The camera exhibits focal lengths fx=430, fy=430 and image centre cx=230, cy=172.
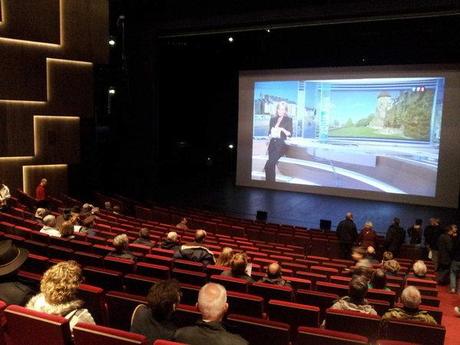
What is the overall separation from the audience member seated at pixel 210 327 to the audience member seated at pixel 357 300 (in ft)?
5.00

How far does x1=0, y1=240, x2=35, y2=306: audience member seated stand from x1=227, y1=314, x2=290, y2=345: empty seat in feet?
4.99

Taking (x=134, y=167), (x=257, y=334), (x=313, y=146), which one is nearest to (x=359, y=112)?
(x=313, y=146)

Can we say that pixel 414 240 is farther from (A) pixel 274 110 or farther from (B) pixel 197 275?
(A) pixel 274 110

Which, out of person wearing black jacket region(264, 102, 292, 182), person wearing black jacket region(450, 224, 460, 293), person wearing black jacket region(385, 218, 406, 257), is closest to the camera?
person wearing black jacket region(450, 224, 460, 293)

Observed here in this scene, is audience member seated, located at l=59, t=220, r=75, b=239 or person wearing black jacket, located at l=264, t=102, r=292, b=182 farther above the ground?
person wearing black jacket, located at l=264, t=102, r=292, b=182

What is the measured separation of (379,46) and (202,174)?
37.8 feet

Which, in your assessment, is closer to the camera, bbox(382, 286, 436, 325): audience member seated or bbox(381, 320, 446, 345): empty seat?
bbox(381, 320, 446, 345): empty seat

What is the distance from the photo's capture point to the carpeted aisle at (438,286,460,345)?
5.15 m

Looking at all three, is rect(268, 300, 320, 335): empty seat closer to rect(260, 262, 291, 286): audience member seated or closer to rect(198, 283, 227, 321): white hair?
rect(260, 262, 291, 286): audience member seated

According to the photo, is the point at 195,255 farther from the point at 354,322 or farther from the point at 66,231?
the point at 354,322

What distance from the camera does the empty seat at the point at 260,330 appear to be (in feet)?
9.78

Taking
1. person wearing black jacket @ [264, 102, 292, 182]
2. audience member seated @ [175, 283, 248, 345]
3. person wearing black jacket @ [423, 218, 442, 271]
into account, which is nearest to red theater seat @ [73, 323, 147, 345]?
audience member seated @ [175, 283, 248, 345]

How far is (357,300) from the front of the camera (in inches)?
150

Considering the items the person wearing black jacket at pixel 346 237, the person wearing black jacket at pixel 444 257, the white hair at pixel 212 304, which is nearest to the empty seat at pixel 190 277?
the white hair at pixel 212 304
